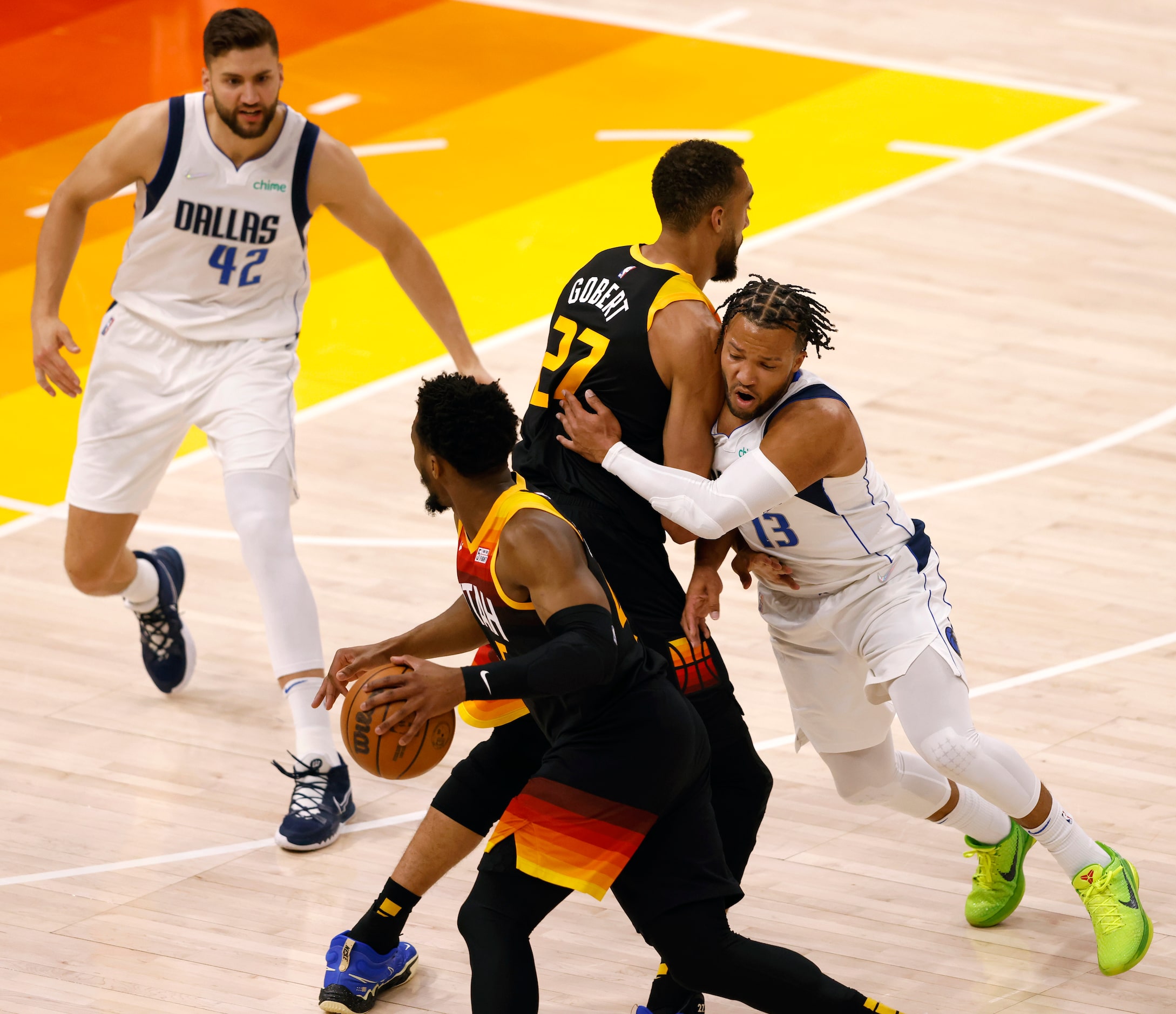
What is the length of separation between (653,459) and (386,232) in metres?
1.94

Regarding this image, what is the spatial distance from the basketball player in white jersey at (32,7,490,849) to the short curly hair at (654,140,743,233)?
1.36m

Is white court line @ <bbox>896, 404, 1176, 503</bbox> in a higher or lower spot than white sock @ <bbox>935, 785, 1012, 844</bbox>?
lower

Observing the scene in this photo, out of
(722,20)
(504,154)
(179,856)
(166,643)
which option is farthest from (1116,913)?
(722,20)

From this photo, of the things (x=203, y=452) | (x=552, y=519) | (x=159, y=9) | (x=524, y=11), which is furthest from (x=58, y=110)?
(x=552, y=519)

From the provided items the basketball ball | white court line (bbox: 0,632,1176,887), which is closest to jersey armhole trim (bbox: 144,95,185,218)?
white court line (bbox: 0,632,1176,887)

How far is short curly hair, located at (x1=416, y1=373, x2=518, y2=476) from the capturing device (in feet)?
15.8

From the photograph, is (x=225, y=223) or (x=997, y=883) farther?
(x=225, y=223)


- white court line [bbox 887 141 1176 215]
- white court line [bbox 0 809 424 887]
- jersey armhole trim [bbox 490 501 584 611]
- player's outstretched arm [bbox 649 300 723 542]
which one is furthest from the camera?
white court line [bbox 887 141 1176 215]

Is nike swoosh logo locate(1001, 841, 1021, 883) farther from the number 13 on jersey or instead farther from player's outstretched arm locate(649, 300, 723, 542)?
the number 13 on jersey

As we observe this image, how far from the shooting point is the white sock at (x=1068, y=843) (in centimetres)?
564

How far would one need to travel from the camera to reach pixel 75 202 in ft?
21.9

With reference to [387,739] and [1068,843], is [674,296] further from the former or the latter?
[1068,843]

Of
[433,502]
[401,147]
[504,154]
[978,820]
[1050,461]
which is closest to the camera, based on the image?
[433,502]

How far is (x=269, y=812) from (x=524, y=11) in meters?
11.3
